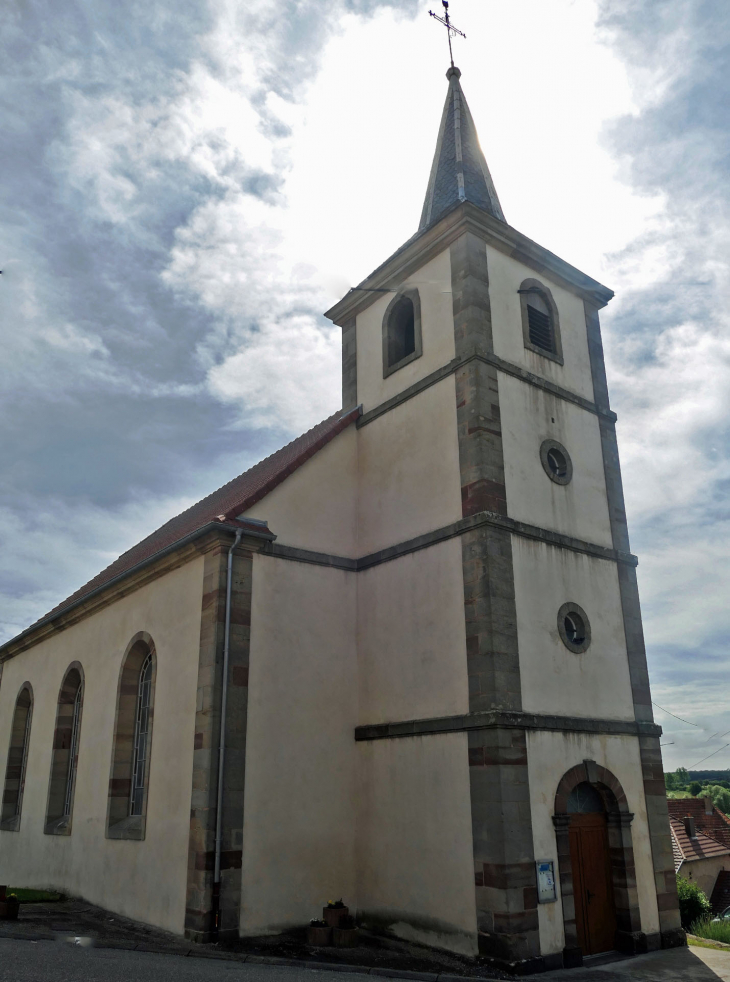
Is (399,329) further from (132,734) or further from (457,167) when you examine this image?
(132,734)

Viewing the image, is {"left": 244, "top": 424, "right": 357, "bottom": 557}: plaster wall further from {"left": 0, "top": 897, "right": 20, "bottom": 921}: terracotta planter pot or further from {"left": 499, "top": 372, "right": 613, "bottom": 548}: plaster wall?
{"left": 0, "top": 897, "right": 20, "bottom": 921}: terracotta planter pot

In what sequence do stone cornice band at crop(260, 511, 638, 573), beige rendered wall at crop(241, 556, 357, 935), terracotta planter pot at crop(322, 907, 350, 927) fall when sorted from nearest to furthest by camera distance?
terracotta planter pot at crop(322, 907, 350, 927), beige rendered wall at crop(241, 556, 357, 935), stone cornice band at crop(260, 511, 638, 573)

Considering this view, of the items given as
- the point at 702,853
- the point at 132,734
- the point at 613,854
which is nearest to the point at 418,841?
the point at 613,854

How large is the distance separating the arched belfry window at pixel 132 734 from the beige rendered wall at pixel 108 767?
25 centimetres

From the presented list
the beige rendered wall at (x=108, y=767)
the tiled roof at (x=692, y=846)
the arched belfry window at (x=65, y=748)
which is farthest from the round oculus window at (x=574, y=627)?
the tiled roof at (x=692, y=846)

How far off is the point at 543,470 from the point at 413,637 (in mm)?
3662

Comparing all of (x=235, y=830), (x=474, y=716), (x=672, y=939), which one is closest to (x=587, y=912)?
(x=672, y=939)

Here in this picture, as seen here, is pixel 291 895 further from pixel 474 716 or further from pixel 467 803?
pixel 474 716

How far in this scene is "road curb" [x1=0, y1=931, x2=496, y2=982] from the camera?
10094mm

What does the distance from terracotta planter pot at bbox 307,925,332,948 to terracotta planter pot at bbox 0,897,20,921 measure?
459 centimetres

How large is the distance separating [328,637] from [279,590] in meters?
1.30

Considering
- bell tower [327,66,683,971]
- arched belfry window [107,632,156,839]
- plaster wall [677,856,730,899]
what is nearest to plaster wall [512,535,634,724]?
bell tower [327,66,683,971]

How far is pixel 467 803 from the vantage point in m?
11.9

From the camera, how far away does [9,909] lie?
12562 mm
